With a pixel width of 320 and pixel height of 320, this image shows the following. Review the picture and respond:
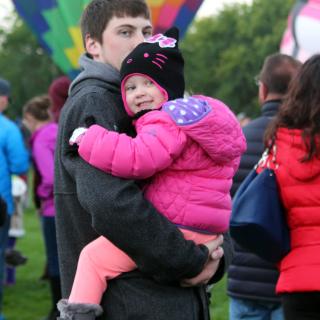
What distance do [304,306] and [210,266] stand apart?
0.86 metres

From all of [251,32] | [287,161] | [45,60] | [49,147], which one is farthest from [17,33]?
[287,161]

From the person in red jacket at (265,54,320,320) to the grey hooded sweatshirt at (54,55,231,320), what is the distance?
69 cm

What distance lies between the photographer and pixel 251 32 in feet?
167

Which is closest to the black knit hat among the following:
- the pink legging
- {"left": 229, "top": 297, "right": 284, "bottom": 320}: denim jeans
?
the pink legging

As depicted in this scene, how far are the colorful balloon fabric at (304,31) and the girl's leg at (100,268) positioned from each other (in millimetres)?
6681

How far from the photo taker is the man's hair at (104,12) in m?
2.57

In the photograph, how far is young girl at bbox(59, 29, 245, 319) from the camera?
2.27 m

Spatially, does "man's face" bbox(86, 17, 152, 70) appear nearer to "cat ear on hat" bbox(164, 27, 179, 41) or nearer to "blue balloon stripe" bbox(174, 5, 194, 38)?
"cat ear on hat" bbox(164, 27, 179, 41)

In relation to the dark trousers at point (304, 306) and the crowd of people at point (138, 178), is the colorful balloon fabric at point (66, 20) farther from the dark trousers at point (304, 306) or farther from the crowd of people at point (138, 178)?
the crowd of people at point (138, 178)

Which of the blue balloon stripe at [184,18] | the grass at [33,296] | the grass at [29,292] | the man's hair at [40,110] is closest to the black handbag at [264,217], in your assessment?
the grass at [33,296]

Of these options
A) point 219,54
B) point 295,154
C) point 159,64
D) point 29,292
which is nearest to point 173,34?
point 159,64

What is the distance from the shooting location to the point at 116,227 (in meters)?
2.24

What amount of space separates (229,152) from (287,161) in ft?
2.92

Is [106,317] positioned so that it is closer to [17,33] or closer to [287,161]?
[287,161]
